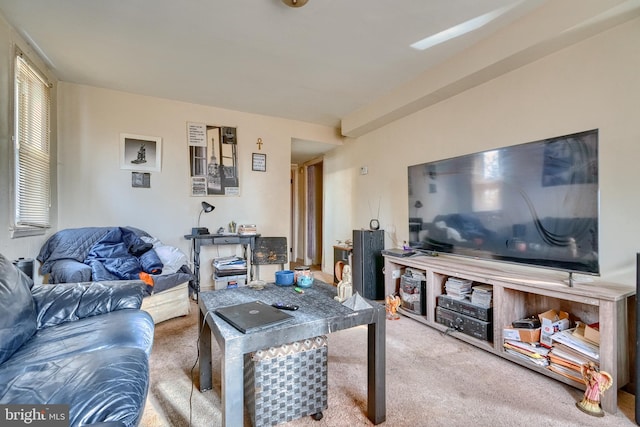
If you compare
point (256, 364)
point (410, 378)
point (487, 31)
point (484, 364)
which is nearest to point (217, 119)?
point (487, 31)

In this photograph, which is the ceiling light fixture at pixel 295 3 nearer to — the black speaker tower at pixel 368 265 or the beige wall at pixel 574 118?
the beige wall at pixel 574 118

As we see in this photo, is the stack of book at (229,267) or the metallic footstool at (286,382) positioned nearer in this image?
the metallic footstool at (286,382)

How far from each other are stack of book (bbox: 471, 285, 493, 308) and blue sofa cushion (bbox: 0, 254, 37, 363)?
105 inches

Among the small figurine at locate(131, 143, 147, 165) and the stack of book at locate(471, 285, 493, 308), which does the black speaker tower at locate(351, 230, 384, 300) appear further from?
the small figurine at locate(131, 143, 147, 165)

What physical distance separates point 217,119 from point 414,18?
8.63 ft

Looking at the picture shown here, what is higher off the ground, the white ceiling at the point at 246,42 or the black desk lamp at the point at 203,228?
the white ceiling at the point at 246,42

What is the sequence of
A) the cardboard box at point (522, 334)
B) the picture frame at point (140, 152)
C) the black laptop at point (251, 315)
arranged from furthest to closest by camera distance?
the picture frame at point (140, 152) → the cardboard box at point (522, 334) → the black laptop at point (251, 315)

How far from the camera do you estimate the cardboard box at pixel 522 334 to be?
1.83 meters

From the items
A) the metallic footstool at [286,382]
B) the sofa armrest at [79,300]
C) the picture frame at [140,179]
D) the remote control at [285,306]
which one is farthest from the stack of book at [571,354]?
the picture frame at [140,179]

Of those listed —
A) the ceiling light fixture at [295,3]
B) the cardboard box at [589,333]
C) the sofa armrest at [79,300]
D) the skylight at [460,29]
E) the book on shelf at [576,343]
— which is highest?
the skylight at [460,29]

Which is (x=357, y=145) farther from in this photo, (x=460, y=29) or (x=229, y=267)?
(x=229, y=267)

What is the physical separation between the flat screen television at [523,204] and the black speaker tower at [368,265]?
0.72 m

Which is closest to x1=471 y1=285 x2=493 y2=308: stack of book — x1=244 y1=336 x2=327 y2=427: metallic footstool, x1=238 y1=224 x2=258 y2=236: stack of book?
x1=244 y1=336 x2=327 y2=427: metallic footstool

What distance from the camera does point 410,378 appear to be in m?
1.72
